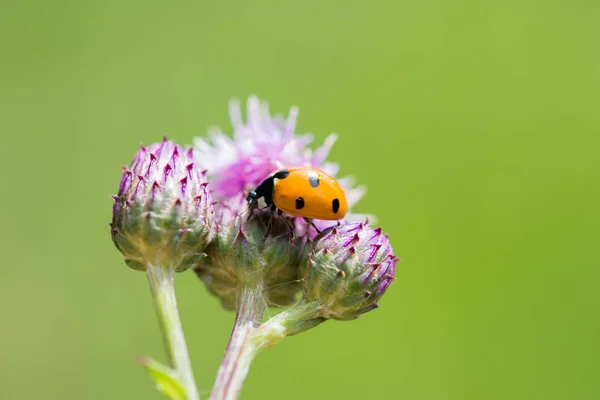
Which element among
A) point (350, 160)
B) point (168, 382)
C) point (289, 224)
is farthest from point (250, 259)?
point (350, 160)

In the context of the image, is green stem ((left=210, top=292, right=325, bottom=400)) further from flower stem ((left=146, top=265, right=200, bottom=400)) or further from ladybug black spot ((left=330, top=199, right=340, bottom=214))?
ladybug black spot ((left=330, top=199, right=340, bottom=214))

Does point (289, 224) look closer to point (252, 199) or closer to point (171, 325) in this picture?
point (252, 199)

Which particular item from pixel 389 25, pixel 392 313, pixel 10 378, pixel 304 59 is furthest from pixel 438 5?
pixel 10 378

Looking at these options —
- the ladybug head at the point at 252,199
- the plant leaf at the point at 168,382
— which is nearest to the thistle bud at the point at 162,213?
the ladybug head at the point at 252,199

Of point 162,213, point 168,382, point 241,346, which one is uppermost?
point 162,213

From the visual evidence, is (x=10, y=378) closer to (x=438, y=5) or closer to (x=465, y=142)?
(x=465, y=142)
